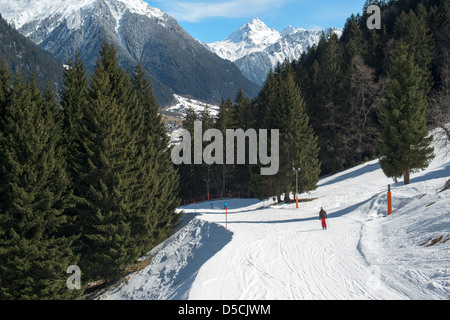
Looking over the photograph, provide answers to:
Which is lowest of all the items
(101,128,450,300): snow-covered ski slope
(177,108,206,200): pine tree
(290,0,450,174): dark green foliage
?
(101,128,450,300): snow-covered ski slope

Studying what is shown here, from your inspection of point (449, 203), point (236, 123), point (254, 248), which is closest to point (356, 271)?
point (254, 248)

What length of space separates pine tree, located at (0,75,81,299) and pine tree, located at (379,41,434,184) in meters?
23.9

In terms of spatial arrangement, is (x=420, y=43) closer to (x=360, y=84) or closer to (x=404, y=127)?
(x=360, y=84)

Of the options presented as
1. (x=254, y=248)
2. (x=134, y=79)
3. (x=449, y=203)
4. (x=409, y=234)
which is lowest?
(x=254, y=248)

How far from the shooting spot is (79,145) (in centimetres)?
2030

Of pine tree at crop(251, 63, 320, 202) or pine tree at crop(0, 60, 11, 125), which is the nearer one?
pine tree at crop(0, 60, 11, 125)

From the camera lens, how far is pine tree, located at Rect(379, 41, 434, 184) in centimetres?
2477

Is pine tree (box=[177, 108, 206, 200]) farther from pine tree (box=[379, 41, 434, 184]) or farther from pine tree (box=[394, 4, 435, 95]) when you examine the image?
pine tree (box=[379, 41, 434, 184])

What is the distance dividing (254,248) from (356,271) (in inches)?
212

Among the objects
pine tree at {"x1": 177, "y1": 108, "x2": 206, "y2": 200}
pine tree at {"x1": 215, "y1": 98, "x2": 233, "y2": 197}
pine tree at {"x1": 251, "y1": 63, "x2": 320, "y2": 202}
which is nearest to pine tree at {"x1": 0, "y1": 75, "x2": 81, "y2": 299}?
pine tree at {"x1": 251, "y1": 63, "x2": 320, "y2": 202}

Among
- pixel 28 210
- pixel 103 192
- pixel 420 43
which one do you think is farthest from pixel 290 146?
pixel 420 43

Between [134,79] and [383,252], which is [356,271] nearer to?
[383,252]

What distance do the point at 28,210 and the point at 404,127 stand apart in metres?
→ 26.1
